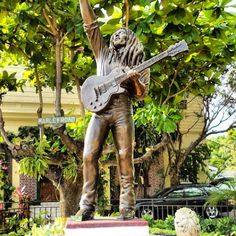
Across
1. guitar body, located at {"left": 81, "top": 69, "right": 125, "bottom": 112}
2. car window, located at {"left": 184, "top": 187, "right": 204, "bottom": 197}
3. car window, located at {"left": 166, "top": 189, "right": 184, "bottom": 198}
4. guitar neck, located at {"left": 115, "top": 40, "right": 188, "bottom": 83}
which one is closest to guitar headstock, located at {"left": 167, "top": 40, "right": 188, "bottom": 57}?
guitar neck, located at {"left": 115, "top": 40, "right": 188, "bottom": 83}

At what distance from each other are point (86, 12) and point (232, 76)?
17.0m

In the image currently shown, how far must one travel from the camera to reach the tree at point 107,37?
6922mm

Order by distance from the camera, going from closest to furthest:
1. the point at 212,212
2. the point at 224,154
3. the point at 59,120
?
1. the point at 59,120
2. the point at 212,212
3. the point at 224,154

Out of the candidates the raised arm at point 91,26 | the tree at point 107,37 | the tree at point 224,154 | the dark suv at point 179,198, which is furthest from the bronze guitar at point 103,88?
the tree at point 224,154

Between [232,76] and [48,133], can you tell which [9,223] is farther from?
[232,76]

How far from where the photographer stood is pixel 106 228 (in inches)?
161

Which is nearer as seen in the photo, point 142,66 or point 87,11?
point 142,66

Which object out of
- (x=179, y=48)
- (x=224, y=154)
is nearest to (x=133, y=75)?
(x=179, y=48)

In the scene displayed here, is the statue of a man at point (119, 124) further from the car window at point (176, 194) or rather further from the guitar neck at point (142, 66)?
the car window at point (176, 194)

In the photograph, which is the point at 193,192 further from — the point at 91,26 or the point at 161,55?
the point at 161,55

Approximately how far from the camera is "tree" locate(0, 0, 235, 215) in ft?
22.7

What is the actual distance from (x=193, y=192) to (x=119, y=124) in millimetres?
12410

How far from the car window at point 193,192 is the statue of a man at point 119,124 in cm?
1208

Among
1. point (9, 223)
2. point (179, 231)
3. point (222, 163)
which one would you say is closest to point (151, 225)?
point (9, 223)
